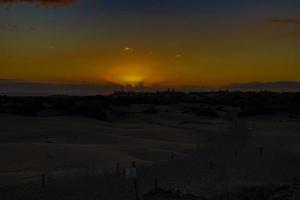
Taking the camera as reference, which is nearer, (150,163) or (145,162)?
(150,163)

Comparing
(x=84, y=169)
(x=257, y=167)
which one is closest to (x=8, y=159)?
(x=84, y=169)

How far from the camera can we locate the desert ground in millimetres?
18422

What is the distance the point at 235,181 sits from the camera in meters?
20.7

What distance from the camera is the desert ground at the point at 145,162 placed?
18422 mm

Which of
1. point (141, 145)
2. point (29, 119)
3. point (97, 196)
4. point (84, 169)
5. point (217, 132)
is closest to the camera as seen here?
point (97, 196)

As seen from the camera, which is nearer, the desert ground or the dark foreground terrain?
the dark foreground terrain

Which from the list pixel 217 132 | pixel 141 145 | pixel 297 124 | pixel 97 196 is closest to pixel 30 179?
pixel 97 196

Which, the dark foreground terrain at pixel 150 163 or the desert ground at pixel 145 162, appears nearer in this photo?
the dark foreground terrain at pixel 150 163

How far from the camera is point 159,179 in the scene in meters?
20.8

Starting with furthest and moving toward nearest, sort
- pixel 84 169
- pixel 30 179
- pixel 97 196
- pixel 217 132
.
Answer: pixel 217 132
pixel 84 169
pixel 30 179
pixel 97 196

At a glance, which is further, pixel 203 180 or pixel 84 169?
pixel 84 169

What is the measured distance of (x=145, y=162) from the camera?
25.6 metres

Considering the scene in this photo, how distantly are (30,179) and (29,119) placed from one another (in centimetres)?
2923

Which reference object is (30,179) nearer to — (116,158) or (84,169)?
(84,169)
